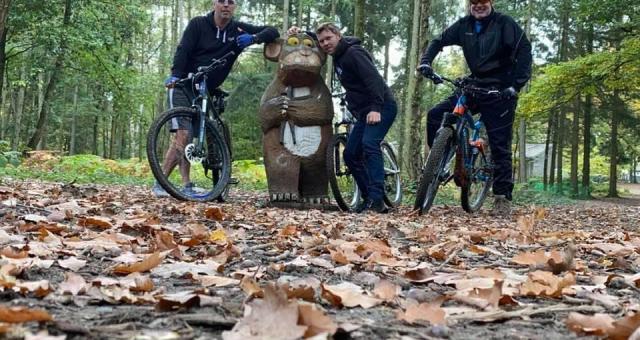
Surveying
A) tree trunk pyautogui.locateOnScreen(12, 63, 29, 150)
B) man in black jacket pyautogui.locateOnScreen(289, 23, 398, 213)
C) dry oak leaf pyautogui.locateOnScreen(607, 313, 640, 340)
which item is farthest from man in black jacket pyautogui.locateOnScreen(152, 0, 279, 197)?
tree trunk pyautogui.locateOnScreen(12, 63, 29, 150)

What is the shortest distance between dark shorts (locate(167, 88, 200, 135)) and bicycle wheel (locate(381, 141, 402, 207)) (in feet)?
7.41

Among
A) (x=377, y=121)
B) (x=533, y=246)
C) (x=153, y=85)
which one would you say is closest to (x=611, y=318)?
(x=533, y=246)

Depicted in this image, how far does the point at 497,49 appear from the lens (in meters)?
5.69

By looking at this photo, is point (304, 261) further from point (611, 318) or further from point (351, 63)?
point (351, 63)

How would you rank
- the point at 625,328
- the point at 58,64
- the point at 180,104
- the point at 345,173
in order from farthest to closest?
the point at 58,64 → the point at 345,173 → the point at 180,104 → the point at 625,328

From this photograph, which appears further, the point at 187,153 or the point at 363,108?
the point at 363,108

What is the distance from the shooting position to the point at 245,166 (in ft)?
58.5

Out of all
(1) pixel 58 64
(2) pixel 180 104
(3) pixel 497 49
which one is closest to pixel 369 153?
(3) pixel 497 49

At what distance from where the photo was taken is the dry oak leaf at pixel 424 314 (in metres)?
1.41

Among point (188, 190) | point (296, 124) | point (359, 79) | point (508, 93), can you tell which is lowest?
point (188, 190)

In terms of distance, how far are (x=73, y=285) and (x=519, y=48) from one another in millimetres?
4999

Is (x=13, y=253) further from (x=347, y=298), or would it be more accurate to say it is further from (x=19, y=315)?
(x=347, y=298)

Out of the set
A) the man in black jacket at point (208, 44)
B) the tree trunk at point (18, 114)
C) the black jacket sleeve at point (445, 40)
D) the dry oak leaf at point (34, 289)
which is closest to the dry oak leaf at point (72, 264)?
the dry oak leaf at point (34, 289)

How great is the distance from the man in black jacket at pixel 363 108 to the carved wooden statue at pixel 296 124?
0.67 feet
